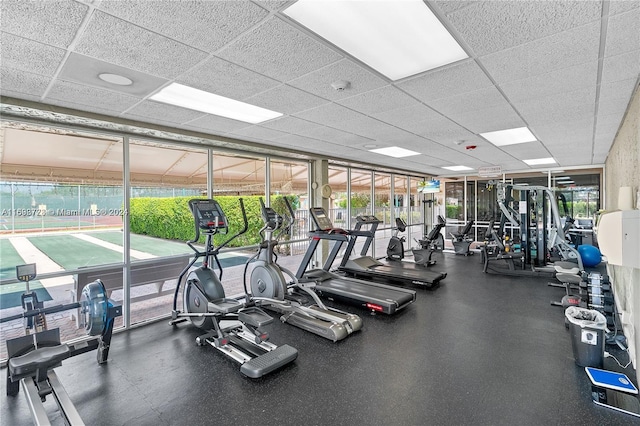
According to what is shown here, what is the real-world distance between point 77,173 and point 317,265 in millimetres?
4367

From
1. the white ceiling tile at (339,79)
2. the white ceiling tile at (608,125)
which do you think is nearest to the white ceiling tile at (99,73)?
the white ceiling tile at (339,79)

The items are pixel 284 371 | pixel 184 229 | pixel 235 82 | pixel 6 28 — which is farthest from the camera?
pixel 184 229

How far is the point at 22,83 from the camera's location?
2.56 meters

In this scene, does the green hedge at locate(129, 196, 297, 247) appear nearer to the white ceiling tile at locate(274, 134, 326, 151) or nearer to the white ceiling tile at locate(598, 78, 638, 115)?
the white ceiling tile at locate(274, 134, 326, 151)

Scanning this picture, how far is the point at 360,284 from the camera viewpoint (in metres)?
5.09

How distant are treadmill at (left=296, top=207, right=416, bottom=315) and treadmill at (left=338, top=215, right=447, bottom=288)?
60cm

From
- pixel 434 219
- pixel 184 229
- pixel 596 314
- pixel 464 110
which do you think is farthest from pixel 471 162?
pixel 184 229

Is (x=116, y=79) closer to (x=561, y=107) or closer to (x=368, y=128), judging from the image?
(x=368, y=128)

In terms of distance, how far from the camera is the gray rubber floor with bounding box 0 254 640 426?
2203 mm

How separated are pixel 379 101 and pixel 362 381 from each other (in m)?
2.62

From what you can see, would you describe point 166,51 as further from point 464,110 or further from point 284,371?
point 464,110

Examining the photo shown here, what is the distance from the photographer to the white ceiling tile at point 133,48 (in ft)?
5.87

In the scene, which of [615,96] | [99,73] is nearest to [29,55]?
[99,73]

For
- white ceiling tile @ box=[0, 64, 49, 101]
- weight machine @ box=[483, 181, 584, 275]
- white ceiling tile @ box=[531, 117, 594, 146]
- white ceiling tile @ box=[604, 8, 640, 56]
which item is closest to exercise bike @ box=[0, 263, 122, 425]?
white ceiling tile @ box=[0, 64, 49, 101]
